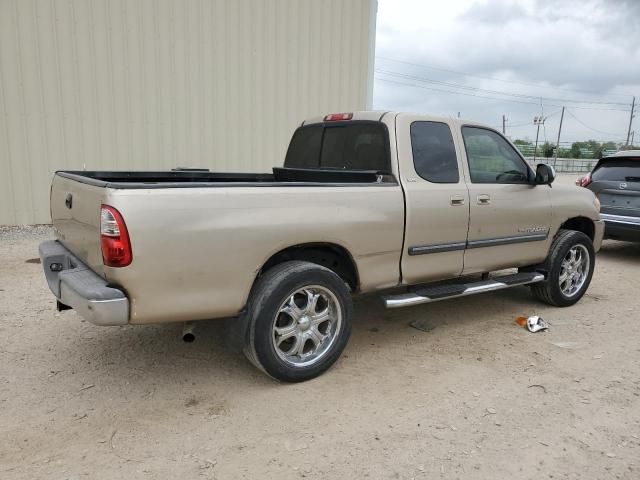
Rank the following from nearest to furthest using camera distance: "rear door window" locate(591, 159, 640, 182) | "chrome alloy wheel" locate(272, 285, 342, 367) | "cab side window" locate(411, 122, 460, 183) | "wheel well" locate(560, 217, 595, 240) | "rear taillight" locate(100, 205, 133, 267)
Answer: "rear taillight" locate(100, 205, 133, 267)
"chrome alloy wheel" locate(272, 285, 342, 367)
"cab side window" locate(411, 122, 460, 183)
"wheel well" locate(560, 217, 595, 240)
"rear door window" locate(591, 159, 640, 182)

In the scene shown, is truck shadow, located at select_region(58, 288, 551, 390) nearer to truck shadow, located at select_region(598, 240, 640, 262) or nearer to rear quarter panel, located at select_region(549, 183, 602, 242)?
rear quarter panel, located at select_region(549, 183, 602, 242)

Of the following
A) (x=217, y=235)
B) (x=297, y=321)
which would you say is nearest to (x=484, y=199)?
(x=297, y=321)

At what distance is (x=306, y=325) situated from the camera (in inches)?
140

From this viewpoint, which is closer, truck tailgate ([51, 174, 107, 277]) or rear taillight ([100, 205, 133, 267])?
rear taillight ([100, 205, 133, 267])

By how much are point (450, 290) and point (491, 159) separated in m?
1.33

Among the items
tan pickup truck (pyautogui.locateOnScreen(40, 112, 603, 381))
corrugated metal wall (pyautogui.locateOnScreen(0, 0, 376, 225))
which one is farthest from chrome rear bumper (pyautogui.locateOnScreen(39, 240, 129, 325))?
corrugated metal wall (pyautogui.locateOnScreen(0, 0, 376, 225))

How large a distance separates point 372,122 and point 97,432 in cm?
295

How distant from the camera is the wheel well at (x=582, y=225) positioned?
5.52m

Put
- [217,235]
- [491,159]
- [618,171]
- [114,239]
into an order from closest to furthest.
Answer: [114,239]
[217,235]
[491,159]
[618,171]

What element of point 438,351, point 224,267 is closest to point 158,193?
point 224,267

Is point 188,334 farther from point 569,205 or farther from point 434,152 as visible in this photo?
point 569,205

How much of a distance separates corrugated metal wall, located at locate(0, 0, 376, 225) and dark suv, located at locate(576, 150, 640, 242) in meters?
5.23

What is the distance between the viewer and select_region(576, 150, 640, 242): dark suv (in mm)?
7574

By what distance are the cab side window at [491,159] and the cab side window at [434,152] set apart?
0.69 feet
